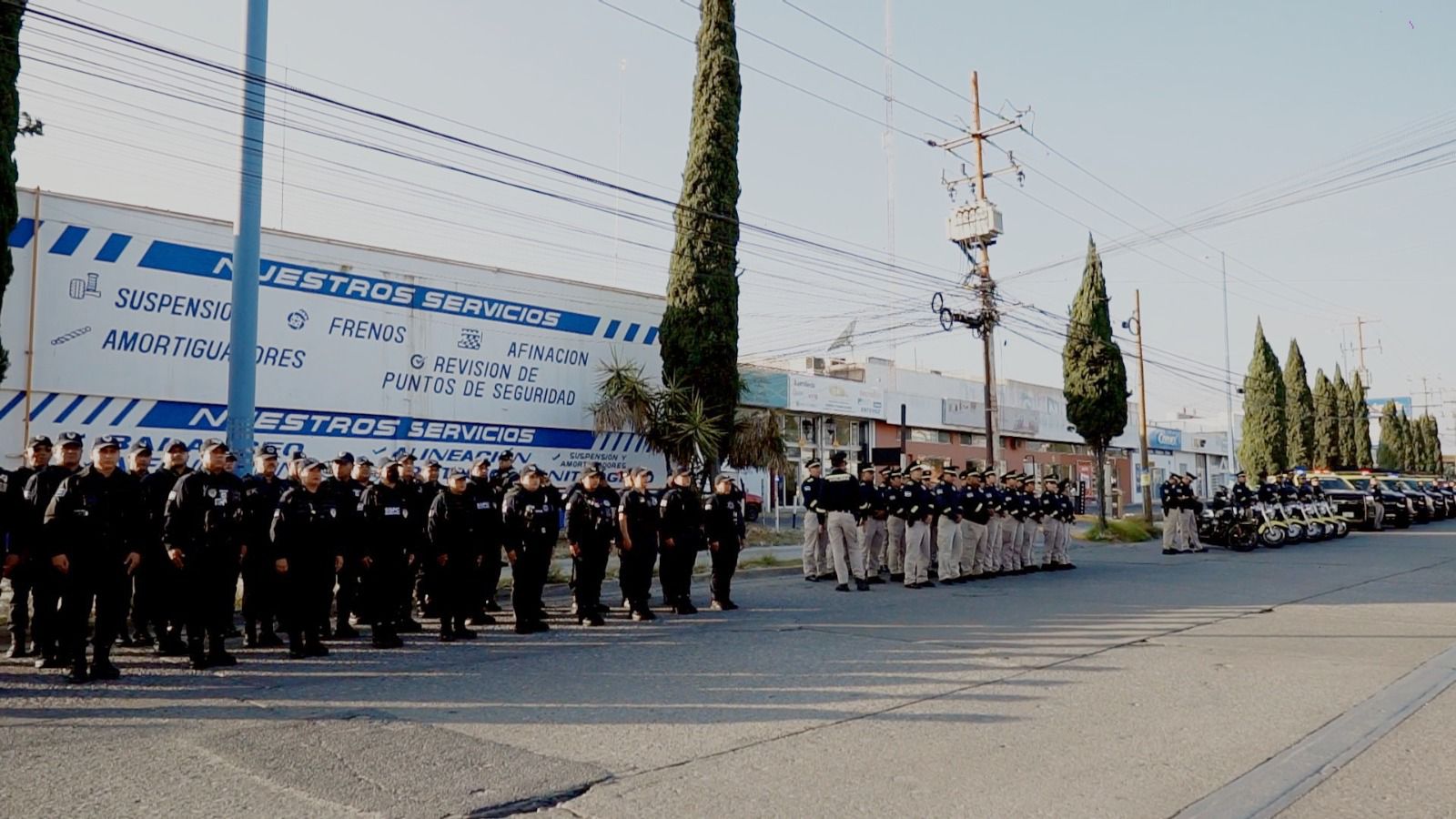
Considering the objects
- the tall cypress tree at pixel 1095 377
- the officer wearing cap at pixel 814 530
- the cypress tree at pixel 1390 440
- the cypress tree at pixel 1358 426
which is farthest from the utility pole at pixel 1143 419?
the cypress tree at pixel 1390 440

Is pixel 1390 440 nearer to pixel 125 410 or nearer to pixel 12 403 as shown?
pixel 125 410

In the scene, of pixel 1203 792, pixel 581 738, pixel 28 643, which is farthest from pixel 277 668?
pixel 1203 792

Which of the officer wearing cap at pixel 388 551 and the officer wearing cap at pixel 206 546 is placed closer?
the officer wearing cap at pixel 206 546

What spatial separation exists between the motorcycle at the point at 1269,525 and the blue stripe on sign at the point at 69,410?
2466cm

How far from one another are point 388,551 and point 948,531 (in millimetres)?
9206

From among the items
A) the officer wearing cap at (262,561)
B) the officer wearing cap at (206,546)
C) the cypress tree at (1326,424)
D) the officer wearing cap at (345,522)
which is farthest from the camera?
→ the cypress tree at (1326,424)

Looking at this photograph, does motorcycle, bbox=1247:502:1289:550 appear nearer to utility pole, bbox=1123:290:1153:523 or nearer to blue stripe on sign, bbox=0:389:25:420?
utility pole, bbox=1123:290:1153:523

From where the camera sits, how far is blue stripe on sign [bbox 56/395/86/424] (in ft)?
53.8

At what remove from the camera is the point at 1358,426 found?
2638 inches

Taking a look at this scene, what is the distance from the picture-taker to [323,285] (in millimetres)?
19891

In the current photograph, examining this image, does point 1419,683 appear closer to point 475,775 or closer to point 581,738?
point 581,738

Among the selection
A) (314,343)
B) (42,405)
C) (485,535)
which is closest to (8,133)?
→ (42,405)

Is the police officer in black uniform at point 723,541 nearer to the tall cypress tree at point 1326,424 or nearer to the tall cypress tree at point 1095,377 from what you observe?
the tall cypress tree at point 1095,377

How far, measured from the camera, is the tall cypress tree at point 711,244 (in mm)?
22922
